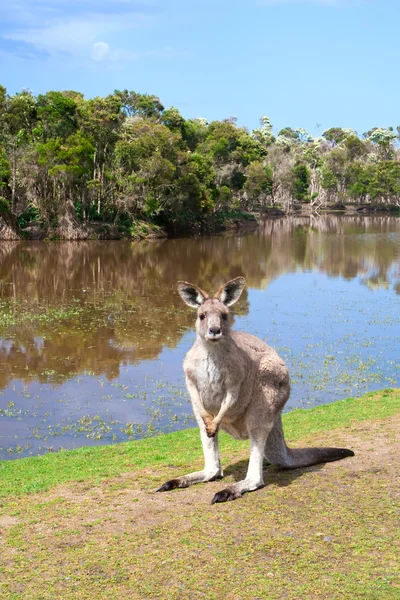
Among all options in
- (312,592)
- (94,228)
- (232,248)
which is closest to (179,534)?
(312,592)

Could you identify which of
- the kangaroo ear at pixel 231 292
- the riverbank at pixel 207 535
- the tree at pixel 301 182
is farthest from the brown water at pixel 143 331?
the tree at pixel 301 182

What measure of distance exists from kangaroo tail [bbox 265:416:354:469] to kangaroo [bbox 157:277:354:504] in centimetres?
1

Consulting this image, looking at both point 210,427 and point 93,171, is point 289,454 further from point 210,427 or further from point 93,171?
point 93,171

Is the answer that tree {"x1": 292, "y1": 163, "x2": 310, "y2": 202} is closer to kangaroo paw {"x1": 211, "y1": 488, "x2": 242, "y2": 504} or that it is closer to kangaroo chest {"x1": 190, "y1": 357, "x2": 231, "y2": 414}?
kangaroo chest {"x1": 190, "y1": 357, "x2": 231, "y2": 414}

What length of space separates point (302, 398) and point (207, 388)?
892 cm

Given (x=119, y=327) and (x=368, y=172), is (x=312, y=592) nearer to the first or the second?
(x=119, y=327)

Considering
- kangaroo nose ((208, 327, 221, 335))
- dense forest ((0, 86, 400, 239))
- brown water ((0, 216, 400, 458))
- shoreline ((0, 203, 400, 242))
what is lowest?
brown water ((0, 216, 400, 458))

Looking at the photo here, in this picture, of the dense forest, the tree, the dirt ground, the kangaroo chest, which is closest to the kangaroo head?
the kangaroo chest

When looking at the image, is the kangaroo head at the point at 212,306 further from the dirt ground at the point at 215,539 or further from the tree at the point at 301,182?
the tree at the point at 301,182

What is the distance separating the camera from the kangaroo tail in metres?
6.76

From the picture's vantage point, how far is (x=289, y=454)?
6.90 m

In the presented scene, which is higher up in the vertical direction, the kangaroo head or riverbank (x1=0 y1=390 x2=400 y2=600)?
the kangaroo head

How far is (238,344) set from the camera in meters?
6.58

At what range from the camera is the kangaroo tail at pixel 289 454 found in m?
6.76
